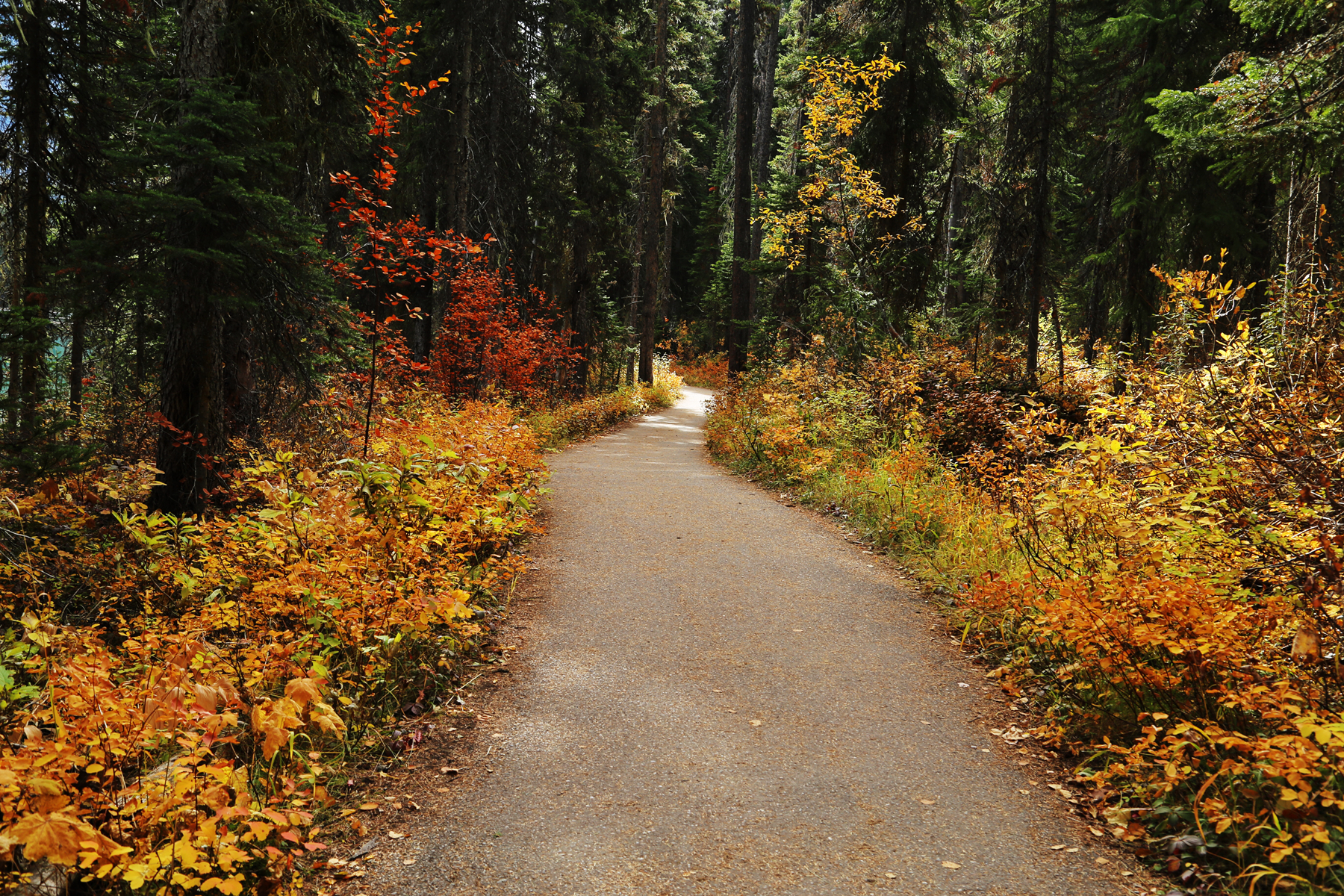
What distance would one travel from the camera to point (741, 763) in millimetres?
3965

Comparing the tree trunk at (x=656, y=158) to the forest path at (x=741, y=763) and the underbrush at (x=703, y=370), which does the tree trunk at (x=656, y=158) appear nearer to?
the underbrush at (x=703, y=370)

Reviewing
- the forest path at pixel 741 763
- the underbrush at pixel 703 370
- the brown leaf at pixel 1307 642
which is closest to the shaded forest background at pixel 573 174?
the brown leaf at pixel 1307 642

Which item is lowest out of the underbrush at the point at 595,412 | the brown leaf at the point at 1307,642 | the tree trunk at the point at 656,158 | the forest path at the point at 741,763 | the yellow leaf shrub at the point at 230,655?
the forest path at the point at 741,763

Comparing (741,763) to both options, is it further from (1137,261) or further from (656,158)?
(656,158)

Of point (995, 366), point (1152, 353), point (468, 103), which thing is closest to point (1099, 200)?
point (995, 366)

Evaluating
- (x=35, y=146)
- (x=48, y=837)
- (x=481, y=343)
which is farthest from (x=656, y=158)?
(x=48, y=837)

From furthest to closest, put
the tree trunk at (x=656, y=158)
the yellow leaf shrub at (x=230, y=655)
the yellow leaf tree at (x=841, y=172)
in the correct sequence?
1. the tree trunk at (x=656, y=158)
2. the yellow leaf tree at (x=841, y=172)
3. the yellow leaf shrub at (x=230, y=655)

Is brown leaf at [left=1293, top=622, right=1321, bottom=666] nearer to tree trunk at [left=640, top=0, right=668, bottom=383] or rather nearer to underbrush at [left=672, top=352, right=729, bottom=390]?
tree trunk at [left=640, top=0, right=668, bottom=383]

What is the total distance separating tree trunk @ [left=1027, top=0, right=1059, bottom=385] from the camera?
13.3 m

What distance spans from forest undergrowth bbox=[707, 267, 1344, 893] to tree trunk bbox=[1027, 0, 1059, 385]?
7770mm

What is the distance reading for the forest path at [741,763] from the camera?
3.13 meters

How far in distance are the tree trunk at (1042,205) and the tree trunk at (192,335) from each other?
39.7ft

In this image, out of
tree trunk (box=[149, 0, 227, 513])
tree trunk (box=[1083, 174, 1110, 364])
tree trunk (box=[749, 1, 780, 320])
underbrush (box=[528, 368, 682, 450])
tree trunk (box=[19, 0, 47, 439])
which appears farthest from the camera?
tree trunk (box=[749, 1, 780, 320])

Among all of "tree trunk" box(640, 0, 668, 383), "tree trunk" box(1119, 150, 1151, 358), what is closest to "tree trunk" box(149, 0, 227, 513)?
"tree trunk" box(1119, 150, 1151, 358)
